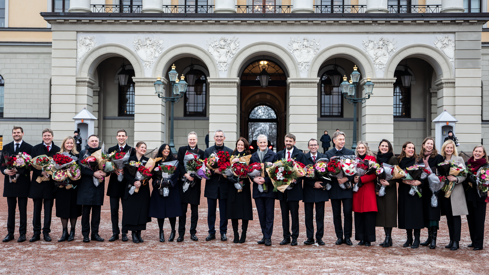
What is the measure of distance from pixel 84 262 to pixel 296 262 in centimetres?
315

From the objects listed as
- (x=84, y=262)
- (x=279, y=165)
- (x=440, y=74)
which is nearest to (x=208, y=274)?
(x=84, y=262)

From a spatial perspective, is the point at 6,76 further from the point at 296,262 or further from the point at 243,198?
the point at 296,262

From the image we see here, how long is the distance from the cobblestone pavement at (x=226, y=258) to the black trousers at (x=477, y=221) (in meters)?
0.21

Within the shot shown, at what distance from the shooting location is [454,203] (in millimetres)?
7797

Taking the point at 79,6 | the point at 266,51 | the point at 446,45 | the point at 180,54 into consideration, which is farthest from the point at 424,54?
the point at 79,6

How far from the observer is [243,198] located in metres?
8.26

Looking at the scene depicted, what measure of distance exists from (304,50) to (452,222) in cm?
1540

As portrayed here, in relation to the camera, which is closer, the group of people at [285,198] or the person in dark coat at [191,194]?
the group of people at [285,198]

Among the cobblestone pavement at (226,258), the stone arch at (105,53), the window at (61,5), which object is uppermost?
the window at (61,5)

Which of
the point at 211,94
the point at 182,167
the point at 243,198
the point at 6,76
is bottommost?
the point at 243,198

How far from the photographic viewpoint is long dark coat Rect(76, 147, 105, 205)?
26.6 feet

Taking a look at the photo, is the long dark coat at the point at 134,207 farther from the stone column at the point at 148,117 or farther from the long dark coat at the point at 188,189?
the stone column at the point at 148,117

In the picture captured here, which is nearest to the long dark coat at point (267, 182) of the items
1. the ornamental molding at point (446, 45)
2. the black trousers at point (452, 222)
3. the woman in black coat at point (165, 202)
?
the woman in black coat at point (165, 202)

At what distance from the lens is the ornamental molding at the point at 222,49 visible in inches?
874
